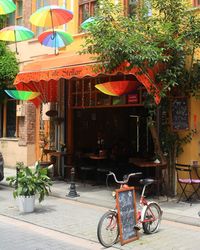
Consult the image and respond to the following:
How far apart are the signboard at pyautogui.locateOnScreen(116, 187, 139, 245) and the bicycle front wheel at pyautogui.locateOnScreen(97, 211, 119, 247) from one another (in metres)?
0.12

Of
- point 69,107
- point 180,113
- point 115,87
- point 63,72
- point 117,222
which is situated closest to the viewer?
point 117,222

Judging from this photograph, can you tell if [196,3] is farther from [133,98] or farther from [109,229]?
[109,229]

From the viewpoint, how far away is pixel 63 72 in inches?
495

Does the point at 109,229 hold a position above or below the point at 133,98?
below

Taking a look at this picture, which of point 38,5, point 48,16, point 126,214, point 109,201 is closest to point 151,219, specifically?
point 126,214

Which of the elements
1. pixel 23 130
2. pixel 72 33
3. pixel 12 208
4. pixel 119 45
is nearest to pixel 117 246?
pixel 12 208

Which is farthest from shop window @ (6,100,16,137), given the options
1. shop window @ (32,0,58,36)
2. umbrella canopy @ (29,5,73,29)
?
umbrella canopy @ (29,5,73,29)

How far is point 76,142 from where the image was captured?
1611 centimetres

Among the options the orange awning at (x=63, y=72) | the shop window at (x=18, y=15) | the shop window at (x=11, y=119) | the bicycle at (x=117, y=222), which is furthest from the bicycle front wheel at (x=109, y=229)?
the shop window at (x=18, y=15)

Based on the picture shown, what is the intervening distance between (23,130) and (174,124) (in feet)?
26.0

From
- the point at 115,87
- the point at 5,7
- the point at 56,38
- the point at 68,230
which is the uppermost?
the point at 5,7

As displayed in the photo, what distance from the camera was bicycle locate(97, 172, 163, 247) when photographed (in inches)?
292

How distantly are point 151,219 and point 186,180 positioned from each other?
3.10 metres

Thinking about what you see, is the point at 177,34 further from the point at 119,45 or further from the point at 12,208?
the point at 12,208
